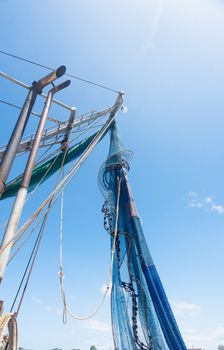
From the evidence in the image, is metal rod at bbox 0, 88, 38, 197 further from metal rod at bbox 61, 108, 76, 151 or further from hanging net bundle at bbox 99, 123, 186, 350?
hanging net bundle at bbox 99, 123, 186, 350

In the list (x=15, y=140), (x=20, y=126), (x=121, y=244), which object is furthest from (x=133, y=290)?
(x=20, y=126)

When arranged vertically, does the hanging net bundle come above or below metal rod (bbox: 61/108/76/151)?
below

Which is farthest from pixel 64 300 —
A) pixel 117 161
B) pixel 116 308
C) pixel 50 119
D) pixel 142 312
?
pixel 50 119

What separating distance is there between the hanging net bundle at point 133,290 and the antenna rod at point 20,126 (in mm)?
3265

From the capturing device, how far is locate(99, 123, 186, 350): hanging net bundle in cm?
461

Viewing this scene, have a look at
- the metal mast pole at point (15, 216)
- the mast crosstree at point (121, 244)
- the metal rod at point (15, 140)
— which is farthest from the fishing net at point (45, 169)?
the metal mast pole at point (15, 216)

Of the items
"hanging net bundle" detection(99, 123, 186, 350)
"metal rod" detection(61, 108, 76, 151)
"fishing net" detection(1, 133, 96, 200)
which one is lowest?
"hanging net bundle" detection(99, 123, 186, 350)

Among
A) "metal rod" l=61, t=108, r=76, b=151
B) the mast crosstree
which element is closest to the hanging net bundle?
the mast crosstree

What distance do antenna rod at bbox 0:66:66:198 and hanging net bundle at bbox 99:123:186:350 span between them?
327cm

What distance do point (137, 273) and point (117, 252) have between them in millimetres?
766

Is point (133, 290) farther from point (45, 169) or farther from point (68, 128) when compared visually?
point (68, 128)

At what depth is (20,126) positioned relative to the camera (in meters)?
3.98

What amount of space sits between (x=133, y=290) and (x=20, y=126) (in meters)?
4.32

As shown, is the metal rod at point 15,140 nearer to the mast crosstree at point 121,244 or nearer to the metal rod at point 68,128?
the mast crosstree at point 121,244
